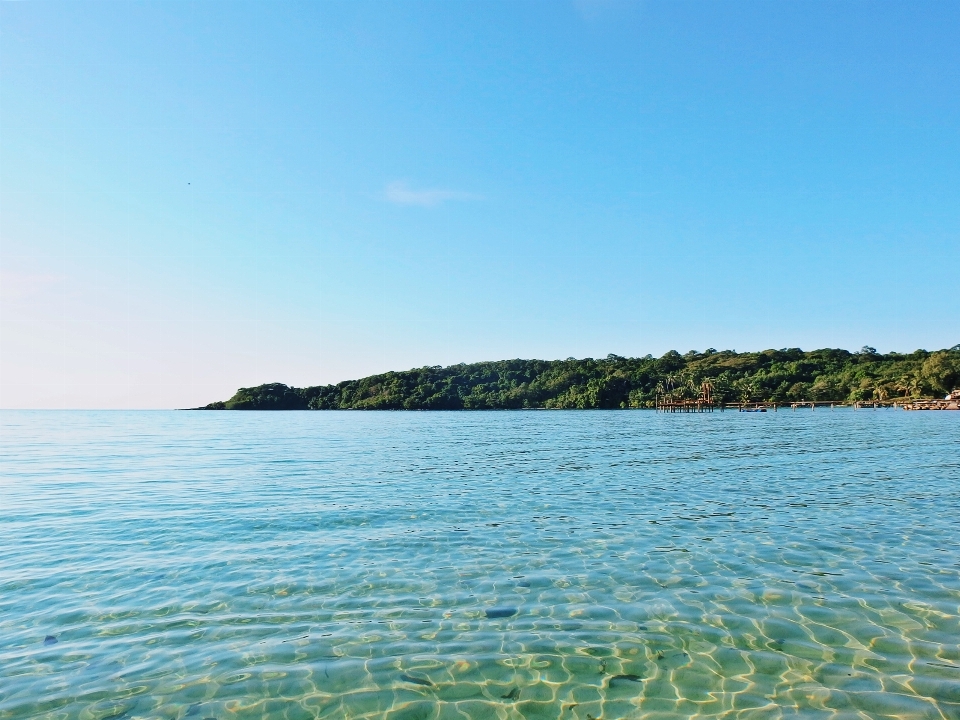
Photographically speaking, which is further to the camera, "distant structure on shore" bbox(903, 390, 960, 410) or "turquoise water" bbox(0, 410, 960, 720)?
"distant structure on shore" bbox(903, 390, 960, 410)

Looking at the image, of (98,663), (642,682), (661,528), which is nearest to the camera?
(642,682)

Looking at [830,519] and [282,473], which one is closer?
[830,519]

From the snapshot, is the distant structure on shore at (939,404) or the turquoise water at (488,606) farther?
the distant structure on shore at (939,404)

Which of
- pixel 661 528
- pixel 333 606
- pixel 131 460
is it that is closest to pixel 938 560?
pixel 661 528

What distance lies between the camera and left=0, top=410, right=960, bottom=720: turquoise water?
7078 millimetres

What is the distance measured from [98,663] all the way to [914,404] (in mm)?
166720

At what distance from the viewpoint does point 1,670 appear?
25.5 feet

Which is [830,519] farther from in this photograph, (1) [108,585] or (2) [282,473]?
(2) [282,473]

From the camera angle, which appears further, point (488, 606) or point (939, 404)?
point (939, 404)

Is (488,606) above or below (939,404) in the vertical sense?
below

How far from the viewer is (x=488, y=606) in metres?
9.88

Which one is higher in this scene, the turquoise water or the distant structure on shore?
the distant structure on shore

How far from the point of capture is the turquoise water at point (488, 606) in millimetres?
7078

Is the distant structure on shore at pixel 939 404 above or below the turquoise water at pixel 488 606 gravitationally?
above
